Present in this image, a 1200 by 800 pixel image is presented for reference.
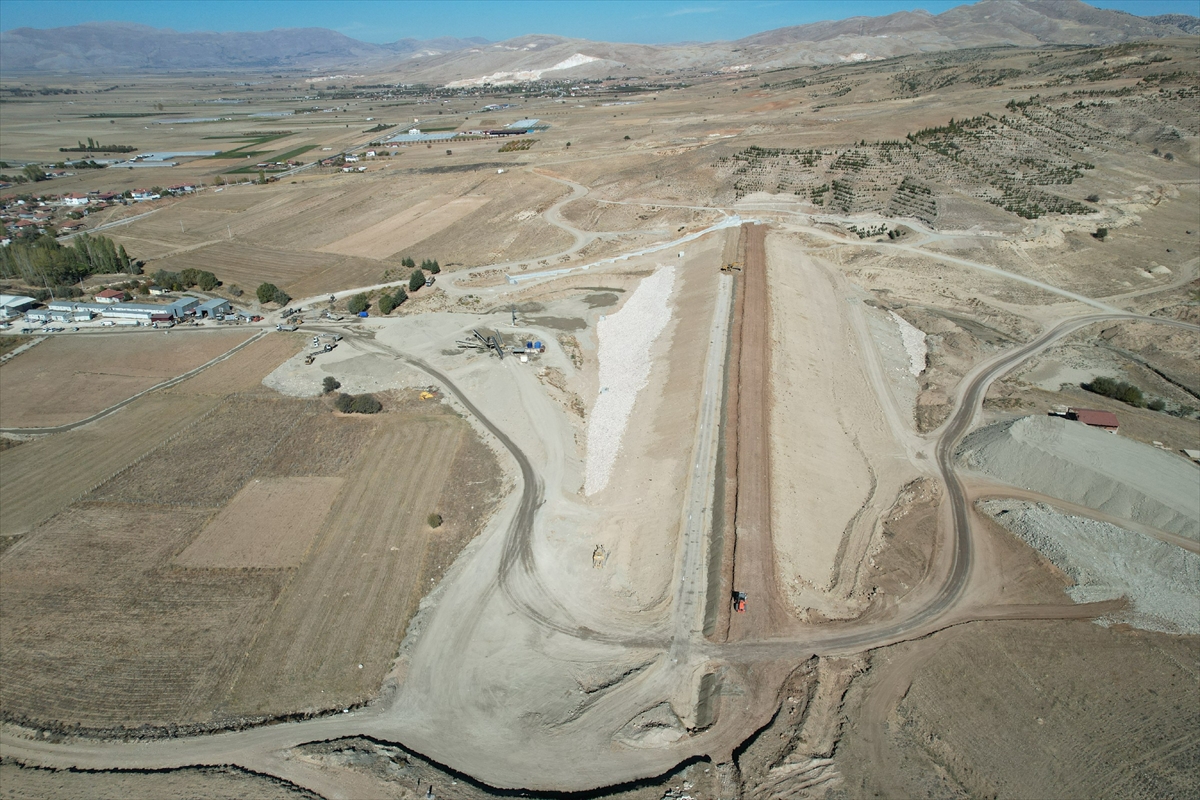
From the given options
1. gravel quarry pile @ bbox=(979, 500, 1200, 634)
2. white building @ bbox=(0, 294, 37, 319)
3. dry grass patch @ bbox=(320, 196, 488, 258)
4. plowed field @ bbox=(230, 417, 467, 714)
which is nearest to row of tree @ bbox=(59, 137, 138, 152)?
dry grass patch @ bbox=(320, 196, 488, 258)

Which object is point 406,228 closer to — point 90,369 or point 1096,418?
point 90,369

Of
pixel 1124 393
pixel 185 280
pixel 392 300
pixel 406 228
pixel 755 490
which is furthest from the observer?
pixel 406 228

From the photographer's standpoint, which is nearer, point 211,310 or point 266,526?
point 266,526

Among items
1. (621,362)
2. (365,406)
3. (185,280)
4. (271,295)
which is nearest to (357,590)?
(365,406)

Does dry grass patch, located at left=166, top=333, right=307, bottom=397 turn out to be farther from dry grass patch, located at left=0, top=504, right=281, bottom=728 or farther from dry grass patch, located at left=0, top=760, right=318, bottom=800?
dry grass patch, located at left=0, top=760, right=318, bottom=800

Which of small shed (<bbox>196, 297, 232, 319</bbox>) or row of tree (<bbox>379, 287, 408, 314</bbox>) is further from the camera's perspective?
small shed (<bbox>196, 297, 232, 319</bbox>)

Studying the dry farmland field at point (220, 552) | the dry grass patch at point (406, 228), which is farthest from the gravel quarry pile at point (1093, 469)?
the dry grass patch at point (406, 228)
